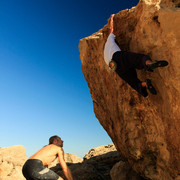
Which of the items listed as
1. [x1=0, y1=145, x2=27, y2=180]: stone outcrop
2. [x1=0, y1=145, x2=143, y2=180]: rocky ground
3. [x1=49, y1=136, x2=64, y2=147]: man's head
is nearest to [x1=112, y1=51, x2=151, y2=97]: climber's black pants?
[x1=49, y1=136, x2=64, y2=147]: man's head

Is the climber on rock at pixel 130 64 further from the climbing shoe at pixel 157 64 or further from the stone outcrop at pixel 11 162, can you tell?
the stone outcrop at pixel 11 162

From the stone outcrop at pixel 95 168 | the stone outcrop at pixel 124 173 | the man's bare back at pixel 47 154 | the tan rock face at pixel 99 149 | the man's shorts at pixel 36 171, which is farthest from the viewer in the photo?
the tan rock face at pixel 99 149

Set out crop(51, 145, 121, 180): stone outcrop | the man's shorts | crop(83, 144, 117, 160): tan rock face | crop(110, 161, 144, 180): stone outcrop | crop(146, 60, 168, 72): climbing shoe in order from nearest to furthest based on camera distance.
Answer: crop(146, 60, 168, 72): climbing shoe < the man's shorts < crop(110, 161, 144, 180): stone outcrop < crop(51, 145, 121, 180): stone outcrop < crop(83, 144, 117, 160): tan rock face

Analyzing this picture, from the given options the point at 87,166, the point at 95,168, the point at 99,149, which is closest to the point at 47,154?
the point at 87,166

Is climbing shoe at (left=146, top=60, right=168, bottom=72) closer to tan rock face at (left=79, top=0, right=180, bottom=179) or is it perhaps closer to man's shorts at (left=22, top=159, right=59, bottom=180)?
tan rock face at (left=79, top=0, right=180, bottom=179)

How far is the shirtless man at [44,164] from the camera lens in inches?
163

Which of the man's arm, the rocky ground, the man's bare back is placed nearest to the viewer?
the man's arm

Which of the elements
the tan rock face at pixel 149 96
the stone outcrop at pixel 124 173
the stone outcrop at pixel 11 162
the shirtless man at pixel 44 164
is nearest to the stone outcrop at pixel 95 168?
the stone outcrop at pixel 124 173

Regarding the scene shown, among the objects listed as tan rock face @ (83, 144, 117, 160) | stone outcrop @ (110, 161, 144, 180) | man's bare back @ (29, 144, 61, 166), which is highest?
tan rock face @ (83, 144, 117, 160)

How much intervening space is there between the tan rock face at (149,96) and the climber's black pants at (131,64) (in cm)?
31

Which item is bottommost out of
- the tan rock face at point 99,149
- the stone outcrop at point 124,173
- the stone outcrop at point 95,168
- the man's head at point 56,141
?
the stone outcrop at point 124,173

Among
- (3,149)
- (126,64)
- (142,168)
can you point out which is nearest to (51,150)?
(142,168)

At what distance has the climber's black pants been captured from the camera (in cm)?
346

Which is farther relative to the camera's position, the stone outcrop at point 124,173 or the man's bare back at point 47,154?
the stone outcrop at point 124,173
